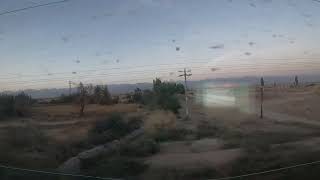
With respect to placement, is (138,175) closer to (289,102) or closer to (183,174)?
(183,174)

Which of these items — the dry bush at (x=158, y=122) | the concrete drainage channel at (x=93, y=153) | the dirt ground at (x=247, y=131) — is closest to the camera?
the dirt ground at (x=247, y=131)

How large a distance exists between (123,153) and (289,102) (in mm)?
3117

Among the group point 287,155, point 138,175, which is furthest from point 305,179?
point 138,175

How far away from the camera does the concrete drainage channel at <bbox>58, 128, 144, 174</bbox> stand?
26.0ft

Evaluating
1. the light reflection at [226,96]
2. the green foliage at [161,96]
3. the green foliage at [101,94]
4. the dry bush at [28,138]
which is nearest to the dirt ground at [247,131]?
the light reflection at [226,96]

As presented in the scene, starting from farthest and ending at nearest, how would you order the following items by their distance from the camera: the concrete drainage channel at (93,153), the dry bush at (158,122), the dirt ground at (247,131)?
the dry bush at (158,122), the concrete drainage channel at (93,153), the dirt ground at (247,131)

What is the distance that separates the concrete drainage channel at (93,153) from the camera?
791cm

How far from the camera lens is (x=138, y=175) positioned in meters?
7.61

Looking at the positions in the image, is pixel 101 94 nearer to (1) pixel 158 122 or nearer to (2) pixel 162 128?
(1) pixel 158 122

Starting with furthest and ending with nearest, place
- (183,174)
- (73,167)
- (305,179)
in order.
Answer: (73,167), (183,174), (305,179)

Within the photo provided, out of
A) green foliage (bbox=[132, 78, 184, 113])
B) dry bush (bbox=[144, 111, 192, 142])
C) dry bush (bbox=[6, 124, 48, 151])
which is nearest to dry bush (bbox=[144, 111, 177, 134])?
dry bush (bbox=[144, 111, 192, 142])

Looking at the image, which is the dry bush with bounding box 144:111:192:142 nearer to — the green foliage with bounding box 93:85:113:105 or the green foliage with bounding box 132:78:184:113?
the green foliage with bounding box 132:78:184:113

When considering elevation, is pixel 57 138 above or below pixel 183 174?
above

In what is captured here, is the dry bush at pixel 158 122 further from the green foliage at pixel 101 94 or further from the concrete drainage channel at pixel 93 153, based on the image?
the green foliage at pixel 101 94
